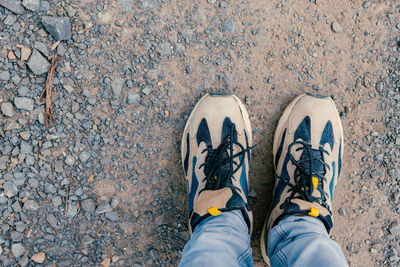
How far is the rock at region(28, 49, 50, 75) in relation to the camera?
5.74 ft

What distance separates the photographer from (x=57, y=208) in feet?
5.90

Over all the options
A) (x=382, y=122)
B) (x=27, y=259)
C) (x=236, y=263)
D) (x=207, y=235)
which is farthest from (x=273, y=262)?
(x=27, y=259)

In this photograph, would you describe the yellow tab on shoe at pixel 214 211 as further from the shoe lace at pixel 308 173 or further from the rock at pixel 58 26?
the rock at pixel 58 26

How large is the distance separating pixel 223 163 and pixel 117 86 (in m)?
0.79

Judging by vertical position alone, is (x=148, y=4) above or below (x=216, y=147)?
above

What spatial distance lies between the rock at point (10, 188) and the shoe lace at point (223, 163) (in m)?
1.09

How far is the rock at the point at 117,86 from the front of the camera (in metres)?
1.83

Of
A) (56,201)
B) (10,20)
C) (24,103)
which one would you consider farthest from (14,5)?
(56,201)

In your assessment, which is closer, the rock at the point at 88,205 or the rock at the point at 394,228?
the rock at the point at 88,205

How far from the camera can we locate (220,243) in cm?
147

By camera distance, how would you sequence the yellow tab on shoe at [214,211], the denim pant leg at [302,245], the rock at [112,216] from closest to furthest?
the denim pant leg at [302,245] → the yellow tab on shoe at [214,211] → the rock at [112,216]

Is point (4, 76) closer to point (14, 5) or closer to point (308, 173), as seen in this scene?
Result: point (14, 5)

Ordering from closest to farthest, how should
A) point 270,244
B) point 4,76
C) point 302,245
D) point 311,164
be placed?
point 302,245 → point 270,244 → point 4,76 → point 311,164

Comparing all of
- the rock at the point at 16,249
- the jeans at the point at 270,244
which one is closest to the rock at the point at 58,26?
the rock at the point at 16,249
